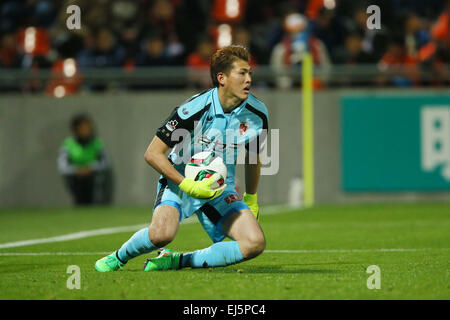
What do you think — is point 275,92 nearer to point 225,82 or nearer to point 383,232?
point 383,232

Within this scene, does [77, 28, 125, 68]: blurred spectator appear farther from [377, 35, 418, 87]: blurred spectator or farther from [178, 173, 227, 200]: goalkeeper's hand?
[178, 173, 227, 200]: goalkeeper's hand

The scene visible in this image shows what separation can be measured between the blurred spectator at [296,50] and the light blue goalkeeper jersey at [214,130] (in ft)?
29.0

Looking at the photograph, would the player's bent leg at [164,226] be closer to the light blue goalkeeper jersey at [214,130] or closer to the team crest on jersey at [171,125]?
the light blue goalkeeper jersey at [214,130]

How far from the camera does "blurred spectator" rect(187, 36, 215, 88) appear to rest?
51.2ft

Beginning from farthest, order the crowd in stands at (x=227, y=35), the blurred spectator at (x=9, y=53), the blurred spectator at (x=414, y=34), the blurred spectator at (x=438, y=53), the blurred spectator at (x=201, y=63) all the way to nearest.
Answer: the blurred spectator at (x=9, y=53) → the blurred spectator at (x=414, y=34) → the crowd in stands at (x=227, y=35) → the blurred spectator at (x=201, y=63) → the blurred spectator at (x=438, y=53)

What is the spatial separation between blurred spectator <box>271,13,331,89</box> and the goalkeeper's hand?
9541 mm

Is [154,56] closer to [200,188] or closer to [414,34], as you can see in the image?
[414,34]

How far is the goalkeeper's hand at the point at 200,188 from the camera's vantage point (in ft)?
20.4

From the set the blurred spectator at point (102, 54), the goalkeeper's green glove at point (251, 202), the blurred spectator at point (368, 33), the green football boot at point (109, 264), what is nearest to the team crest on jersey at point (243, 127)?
the goalkeeper's green glove at point (251, 202)

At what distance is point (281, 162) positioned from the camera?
15719mm

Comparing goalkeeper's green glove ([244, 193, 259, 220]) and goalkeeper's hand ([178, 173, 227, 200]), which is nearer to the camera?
goalkeeper's hand ([178, 173, 227, 200])

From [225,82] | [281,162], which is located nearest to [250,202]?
[225,82]

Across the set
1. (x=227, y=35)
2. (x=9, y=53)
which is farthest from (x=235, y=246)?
(x=9, y=53)

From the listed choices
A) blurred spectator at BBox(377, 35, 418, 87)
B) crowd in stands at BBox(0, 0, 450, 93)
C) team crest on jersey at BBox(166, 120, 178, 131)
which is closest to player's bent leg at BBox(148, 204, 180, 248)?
team crest on jersey at BBox(166, 120, 178, 131)
